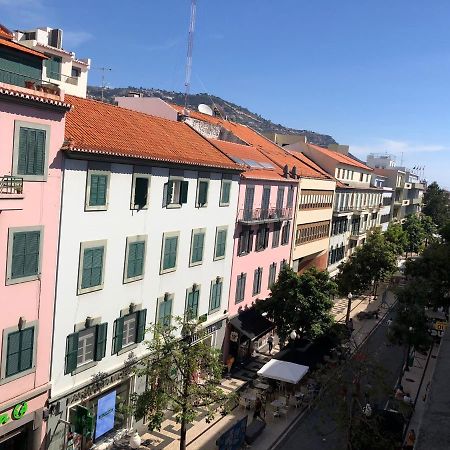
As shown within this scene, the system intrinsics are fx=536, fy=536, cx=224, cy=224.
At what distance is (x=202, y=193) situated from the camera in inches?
1221

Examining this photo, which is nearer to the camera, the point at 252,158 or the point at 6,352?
the point at 6,352

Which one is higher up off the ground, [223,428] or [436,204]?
[436,204]

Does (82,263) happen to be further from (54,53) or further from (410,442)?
(54,53)

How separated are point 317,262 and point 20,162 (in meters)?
44.6

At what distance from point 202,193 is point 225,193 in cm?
Result: 305

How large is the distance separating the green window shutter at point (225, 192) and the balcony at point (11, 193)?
16.3 meters

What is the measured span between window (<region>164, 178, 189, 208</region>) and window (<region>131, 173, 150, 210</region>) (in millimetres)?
1718

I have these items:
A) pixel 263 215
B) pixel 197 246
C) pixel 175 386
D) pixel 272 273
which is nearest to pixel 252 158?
pixel 263 215

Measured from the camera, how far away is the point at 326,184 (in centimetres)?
5419

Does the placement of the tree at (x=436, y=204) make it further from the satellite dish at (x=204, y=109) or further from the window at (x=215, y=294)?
the window at (x=215, y=294)

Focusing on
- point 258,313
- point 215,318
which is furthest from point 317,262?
point 215,318

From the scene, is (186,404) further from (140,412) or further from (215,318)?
Answer: (215,318)

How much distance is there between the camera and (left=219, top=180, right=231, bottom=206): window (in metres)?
33.3

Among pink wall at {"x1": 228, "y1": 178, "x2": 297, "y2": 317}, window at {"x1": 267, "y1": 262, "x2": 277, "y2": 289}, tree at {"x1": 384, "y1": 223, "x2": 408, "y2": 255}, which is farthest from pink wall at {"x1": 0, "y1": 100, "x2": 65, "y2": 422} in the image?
tree at {"x1": 384, "y1": 223, "x2": 408, "y2": 255}
